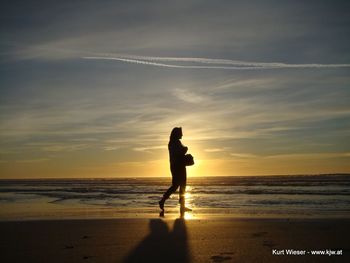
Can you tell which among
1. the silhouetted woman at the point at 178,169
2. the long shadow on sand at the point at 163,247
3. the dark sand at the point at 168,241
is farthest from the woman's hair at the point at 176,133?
the long shadow on sand at the point at 163,247

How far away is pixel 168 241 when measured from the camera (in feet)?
17.5

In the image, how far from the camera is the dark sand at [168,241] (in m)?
4.43

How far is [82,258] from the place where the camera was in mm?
4402

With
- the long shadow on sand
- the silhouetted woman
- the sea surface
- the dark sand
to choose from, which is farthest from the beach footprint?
the silhouetted woman

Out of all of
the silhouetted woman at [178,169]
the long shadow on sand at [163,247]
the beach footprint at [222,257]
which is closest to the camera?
the beach footprint at [222,257]

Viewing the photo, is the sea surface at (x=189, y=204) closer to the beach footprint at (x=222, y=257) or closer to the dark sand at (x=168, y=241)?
the dark sand at (x=168, y=241)

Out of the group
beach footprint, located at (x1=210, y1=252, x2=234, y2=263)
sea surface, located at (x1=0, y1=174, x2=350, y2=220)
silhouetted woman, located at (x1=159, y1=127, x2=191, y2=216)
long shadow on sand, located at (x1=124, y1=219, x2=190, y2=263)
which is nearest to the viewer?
beach footprint, located at (x1=210, y1=252, x2=234, y2=263)

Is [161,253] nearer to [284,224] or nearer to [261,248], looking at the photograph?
[261,248]

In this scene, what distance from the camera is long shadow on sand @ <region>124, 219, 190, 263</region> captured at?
14.4 ft

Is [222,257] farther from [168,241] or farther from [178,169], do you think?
[178,169]

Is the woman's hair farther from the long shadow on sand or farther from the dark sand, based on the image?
the long shadow on sand

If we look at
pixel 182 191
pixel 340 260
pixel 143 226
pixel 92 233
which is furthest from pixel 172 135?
pixel 340 260

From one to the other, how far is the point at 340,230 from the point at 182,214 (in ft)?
12.7

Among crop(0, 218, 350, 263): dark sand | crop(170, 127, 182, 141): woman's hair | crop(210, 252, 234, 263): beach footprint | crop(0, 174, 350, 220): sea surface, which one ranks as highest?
crop(170, 127, 182, 141): woman's hair
